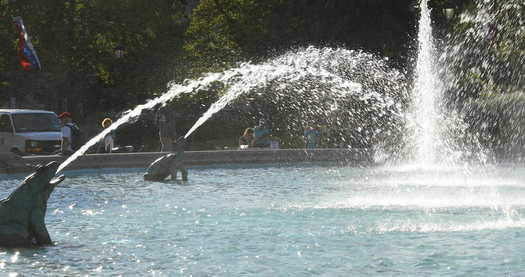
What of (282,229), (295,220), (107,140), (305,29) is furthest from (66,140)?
(305,29)

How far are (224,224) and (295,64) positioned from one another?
99.8 ft

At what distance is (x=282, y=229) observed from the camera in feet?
47.5

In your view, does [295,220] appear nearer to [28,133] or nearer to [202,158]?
[202,158]

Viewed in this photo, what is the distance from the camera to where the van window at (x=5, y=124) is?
113 feet

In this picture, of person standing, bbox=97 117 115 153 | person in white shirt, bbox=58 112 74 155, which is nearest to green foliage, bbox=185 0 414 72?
person standing, bbox=97 117 115 153

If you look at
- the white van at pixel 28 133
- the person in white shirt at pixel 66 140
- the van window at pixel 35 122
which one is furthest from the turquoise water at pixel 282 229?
the van window at pixel 35 122

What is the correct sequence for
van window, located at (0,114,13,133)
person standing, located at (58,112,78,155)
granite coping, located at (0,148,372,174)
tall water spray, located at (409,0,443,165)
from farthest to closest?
van window, located at (0,114,13,133) < tall water spray, located at (409,0,443,165) < person standing, located at (58,112,78,155) < granite coping, located at (0,148,372,174)

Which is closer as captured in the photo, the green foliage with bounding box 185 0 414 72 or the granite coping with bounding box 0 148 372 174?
the granite coping with bounding box 0 148 372 174

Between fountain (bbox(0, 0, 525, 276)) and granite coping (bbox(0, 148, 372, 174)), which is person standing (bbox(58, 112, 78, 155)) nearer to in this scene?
granite coping (bbox(0, 148, 372, 174))

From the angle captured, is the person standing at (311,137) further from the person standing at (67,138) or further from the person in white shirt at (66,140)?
the person in white shirt at (66,140)

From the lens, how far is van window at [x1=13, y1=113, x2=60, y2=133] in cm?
3453

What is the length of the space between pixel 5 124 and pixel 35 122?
104 cm

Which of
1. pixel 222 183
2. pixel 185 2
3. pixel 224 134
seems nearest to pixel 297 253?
pixel 222 183

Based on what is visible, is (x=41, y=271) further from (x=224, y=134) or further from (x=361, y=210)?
(x=224, y=134)
